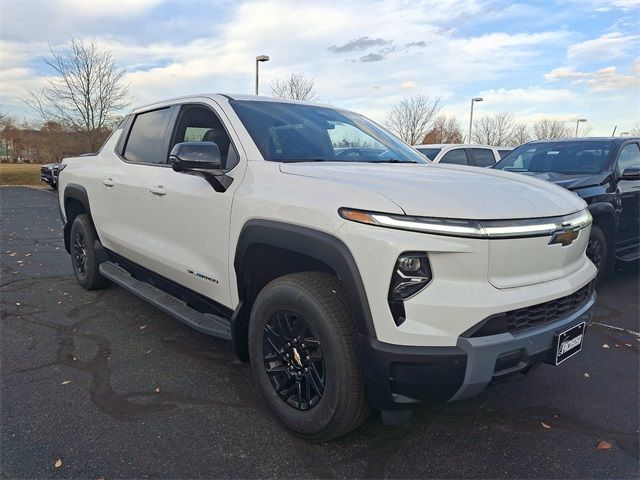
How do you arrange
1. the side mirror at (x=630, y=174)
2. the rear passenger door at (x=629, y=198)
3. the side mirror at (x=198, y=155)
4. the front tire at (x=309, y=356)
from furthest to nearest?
the rear passenger door at (x=629, y=198) → the side mirror at (x=630, y=174) → the side mirror at (x=198, y=155) → the front tire at (x=309, y=356)

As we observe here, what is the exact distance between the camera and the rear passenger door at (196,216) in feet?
9.18

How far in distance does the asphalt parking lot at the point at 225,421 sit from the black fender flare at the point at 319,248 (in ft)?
2.73

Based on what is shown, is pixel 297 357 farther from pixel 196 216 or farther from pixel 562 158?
pixel 562 158

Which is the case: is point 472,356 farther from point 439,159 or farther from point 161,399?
point 439,159

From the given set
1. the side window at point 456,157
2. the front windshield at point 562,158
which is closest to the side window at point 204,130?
the front windshield at point 562,158

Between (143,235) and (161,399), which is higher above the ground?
(143,235)

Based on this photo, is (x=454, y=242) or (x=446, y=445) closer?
(x=454, y=242)

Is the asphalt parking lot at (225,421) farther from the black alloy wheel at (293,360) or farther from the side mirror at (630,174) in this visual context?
the side mirror at (630,174)

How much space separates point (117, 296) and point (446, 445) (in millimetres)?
3768

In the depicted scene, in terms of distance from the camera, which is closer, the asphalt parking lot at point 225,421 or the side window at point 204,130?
the asphalt parking lot at point 225,421

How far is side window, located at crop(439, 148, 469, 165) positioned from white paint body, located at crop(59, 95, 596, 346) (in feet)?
22.6

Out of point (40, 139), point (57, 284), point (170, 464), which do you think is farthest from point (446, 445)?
point (40, 139)

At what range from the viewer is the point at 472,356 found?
191 cm

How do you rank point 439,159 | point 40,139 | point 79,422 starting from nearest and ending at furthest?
point 79,422 < point 439,159 < point 40,139
